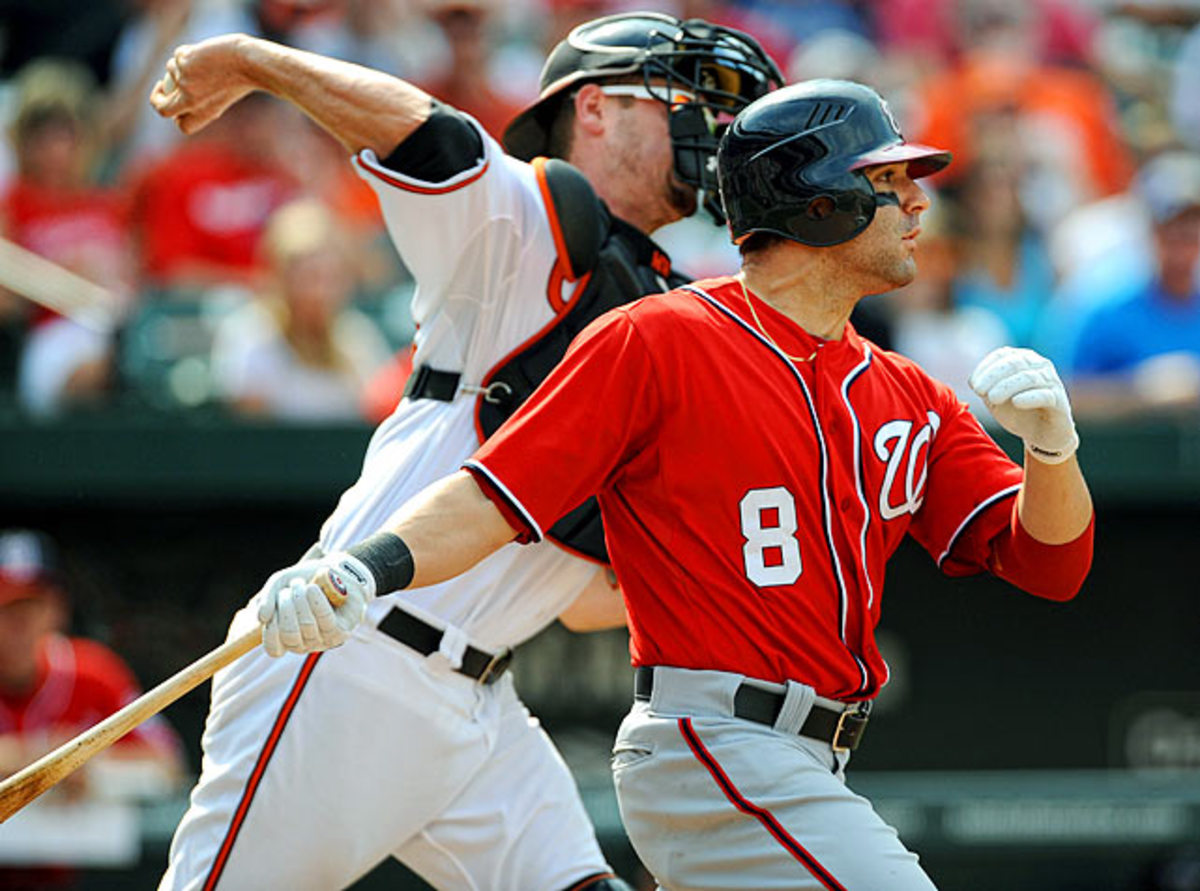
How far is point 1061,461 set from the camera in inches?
125

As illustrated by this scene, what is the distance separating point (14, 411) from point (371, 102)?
10.1 ft

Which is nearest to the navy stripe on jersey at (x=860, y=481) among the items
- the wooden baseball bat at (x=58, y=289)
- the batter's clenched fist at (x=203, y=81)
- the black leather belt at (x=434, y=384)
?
the black leather belt at (x=434, y=384)

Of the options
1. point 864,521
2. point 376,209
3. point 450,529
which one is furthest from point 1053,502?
point 376,209

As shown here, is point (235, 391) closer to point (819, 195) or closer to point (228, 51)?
point (228, 51)

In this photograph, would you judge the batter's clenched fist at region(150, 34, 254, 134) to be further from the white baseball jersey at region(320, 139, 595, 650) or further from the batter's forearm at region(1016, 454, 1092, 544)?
the batter's forearm at region(1016, 454, 1092, 544)

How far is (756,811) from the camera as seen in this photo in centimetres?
303

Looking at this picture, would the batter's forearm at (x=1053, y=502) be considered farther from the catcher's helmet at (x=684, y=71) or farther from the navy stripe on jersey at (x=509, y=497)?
the catcher's helmet at (x=684, y=71)

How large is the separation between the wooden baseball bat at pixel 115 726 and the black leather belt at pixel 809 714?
621 mm

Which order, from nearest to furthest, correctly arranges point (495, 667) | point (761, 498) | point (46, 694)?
1. point (761, 498)
2. point (495, 667)
3. point (46, 694)

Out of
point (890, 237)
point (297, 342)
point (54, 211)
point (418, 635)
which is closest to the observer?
point (890, 237)

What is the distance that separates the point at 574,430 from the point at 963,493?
29.3 inches

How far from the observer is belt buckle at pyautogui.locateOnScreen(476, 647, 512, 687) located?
3727 mm

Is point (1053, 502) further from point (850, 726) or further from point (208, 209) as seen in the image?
point (208, 209)

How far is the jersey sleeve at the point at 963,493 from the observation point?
11.1ft
